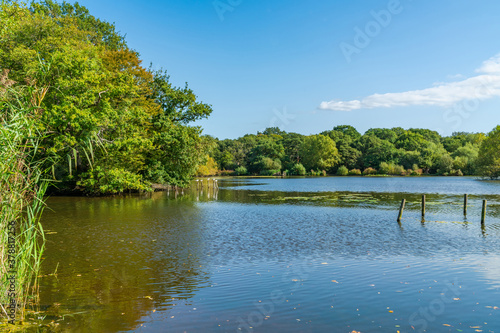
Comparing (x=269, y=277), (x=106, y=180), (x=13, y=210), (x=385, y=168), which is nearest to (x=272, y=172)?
(x=385, y=168)

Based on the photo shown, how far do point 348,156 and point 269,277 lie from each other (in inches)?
4774

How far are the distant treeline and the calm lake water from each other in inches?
3616

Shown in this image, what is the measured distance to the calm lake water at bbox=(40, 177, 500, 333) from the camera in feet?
25.5

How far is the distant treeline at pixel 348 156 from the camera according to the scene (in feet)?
364

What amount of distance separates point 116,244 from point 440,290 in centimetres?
1180

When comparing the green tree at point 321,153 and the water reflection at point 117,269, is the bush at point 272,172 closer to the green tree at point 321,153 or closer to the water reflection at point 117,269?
the green tree at point 321,153

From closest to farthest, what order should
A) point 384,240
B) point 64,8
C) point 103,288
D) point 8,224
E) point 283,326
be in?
1. point 8,224
2. point 283,326
3. point 103,288
4. point 384,240
5. point 64,8

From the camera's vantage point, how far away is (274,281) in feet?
34.8

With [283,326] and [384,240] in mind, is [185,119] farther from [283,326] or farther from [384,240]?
[283,326]

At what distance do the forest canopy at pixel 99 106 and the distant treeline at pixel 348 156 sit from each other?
62.9 metres

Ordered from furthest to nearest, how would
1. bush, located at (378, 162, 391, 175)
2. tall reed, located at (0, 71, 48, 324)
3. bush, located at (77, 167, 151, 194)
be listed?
bush, located at (378, 162, 391, 175), bush, located at (77, 167, 151, 194), tall reed, located at (0, 71, 48, 324)

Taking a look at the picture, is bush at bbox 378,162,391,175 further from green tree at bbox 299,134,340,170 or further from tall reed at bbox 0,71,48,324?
tall reed at bbox 0,71,48,324

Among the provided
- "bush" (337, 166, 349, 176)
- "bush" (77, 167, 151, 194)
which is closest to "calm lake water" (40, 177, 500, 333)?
"bush" (77, 167, 151, 194)

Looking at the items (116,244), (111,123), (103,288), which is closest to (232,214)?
(116,244)
